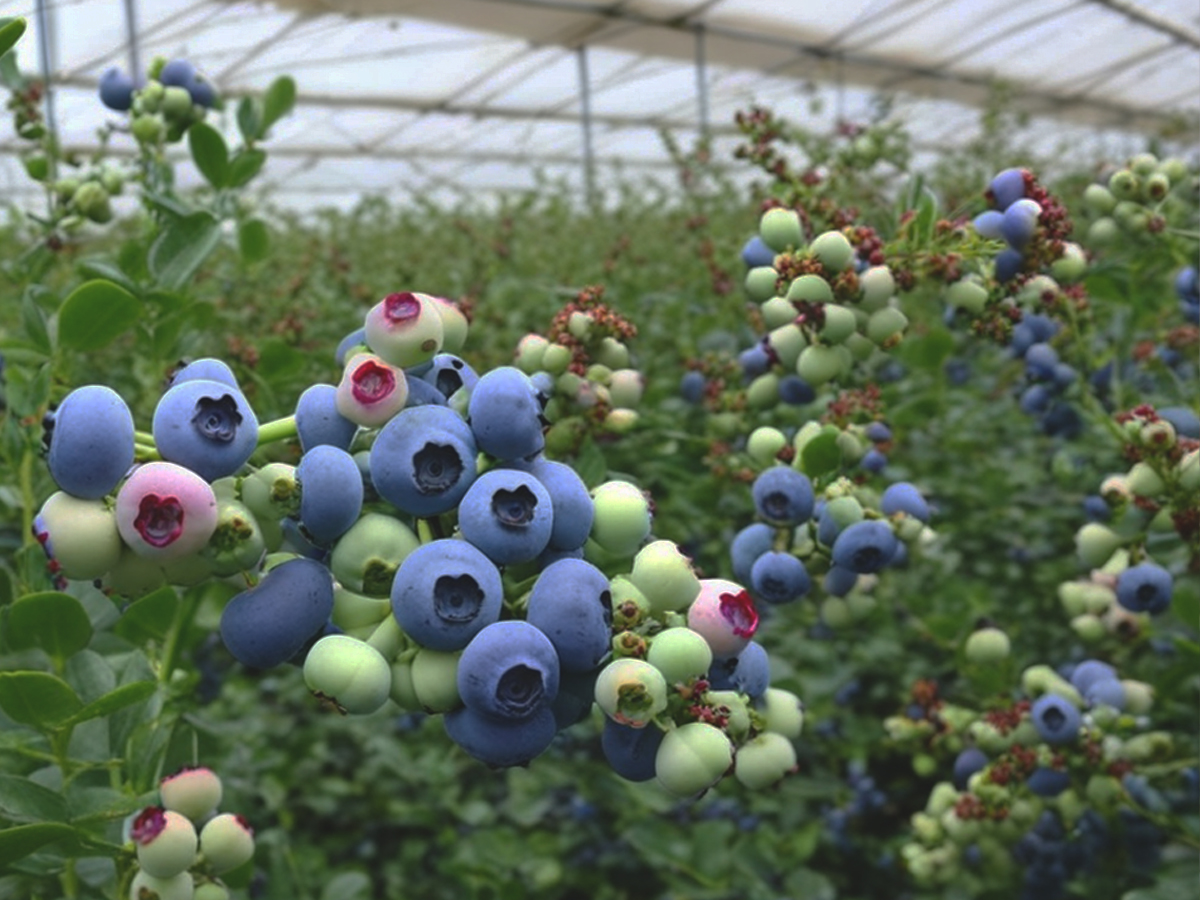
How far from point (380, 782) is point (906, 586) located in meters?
1.03

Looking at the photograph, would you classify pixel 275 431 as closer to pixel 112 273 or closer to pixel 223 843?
pixel 223 843

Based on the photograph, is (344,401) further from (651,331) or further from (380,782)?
(651,331)

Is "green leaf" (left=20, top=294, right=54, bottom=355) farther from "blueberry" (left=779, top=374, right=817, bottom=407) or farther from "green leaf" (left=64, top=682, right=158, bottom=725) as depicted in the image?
"blueberry" (left=779, top=374, right=817, bottom=407)

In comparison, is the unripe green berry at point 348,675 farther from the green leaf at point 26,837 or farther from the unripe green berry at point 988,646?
the unripe green berry at point 988,646

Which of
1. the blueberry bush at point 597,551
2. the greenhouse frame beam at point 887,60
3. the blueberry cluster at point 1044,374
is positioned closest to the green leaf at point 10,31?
the blueberry bush at point 597,551

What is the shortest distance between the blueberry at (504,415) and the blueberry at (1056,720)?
0.90 m

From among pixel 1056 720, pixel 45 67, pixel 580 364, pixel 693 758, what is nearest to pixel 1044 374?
pixel 1056 720

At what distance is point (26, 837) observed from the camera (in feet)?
2.07

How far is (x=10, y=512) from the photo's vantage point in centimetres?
136

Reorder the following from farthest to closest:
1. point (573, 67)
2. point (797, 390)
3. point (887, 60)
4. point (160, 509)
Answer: point (887, 60) < point (573, 67) < point (797, 390) < point (160, 509)

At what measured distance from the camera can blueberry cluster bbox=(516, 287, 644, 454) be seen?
89cm

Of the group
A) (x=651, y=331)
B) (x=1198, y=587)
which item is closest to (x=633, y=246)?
(x=651, y=331)

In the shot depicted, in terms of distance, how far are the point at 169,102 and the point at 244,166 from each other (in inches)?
4.0

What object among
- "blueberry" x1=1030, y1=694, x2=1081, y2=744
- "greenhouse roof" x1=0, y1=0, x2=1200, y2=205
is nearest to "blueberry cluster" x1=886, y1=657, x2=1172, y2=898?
"blueberry" x1=1030, y1=694, x2=1081, y2=744
